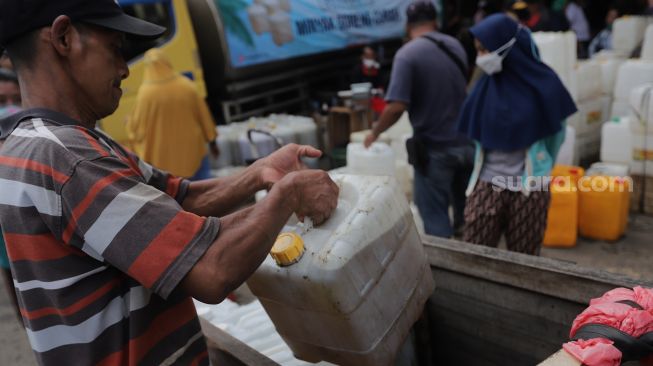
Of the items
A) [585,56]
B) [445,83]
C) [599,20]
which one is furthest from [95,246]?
[599,20]

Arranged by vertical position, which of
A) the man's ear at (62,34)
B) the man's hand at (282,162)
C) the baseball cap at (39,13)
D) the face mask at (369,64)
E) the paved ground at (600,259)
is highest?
the baseball cap at (39,13)

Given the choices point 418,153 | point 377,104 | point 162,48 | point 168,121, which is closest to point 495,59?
point 418,153

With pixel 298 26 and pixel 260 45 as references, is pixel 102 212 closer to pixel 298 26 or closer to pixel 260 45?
pixel 260 45

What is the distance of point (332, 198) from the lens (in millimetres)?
1309

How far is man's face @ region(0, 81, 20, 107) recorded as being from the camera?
3.43 metres

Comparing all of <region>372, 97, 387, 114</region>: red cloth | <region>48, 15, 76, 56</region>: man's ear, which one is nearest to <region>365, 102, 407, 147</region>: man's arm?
<region>48, 15, 76, 56</region>: man's ear

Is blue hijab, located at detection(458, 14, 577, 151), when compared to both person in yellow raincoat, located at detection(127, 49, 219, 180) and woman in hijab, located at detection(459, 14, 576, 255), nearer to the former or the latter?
woman in hijab, located at detection(459, 14, 576, 255)

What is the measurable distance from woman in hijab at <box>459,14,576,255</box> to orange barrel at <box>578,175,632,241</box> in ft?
4.86

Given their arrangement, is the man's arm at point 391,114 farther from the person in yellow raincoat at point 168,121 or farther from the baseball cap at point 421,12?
the person in yellow raincoat at point 168,121

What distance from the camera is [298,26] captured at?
24.2 feet

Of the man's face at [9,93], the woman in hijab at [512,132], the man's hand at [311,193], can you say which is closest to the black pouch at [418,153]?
the woman in hijab at [512,132]

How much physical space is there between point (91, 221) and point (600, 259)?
3843 mm

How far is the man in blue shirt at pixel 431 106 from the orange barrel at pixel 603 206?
1160 mm

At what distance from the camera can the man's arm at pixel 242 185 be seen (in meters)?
1.47
